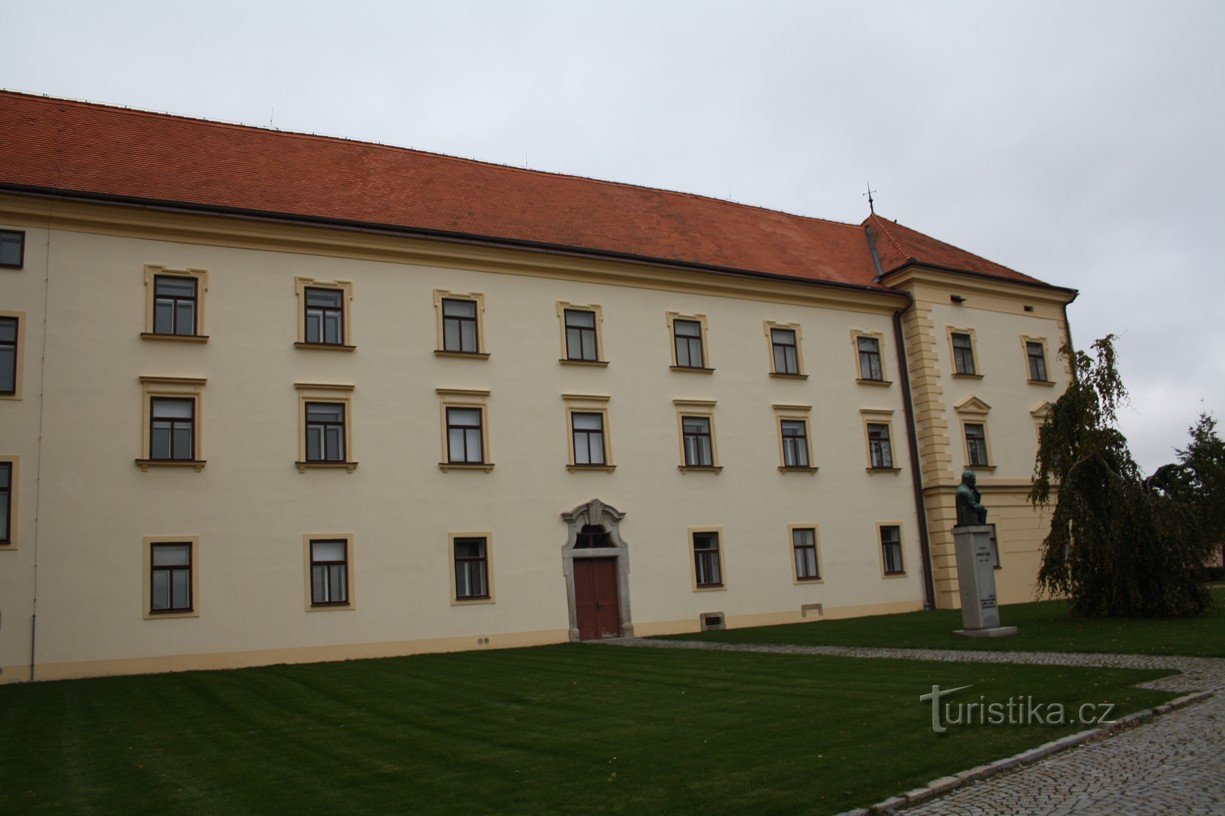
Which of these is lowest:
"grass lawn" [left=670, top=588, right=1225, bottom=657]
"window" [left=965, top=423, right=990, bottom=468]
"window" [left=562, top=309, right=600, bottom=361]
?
"grass lawn" [left=670, top=588, right=1225, bottom=657]

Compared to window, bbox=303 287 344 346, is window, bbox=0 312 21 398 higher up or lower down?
lower down

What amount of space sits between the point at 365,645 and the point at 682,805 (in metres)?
15.2

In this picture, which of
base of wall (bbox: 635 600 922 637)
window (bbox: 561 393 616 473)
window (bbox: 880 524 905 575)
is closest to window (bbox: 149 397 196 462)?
window (bbox: 561 393 616 473)

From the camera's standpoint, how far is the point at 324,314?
2264cm

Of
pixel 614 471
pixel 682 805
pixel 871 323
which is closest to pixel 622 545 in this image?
pixel 614 471

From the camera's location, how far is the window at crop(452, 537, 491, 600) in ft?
74.7

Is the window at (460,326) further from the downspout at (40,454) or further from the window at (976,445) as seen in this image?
the window at (976,445)

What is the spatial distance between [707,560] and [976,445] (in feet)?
33.9

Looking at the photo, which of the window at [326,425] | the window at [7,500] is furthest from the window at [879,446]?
the window at [7,500]

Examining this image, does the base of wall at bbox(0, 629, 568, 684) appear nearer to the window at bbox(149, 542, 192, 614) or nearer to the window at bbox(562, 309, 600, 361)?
the window at bbox(149, 542, 192, 614)

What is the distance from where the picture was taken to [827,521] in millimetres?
28062

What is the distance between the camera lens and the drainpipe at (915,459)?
2941 centimetres

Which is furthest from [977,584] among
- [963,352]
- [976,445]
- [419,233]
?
[963,352]

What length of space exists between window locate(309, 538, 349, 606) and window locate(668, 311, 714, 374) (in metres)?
10.0
